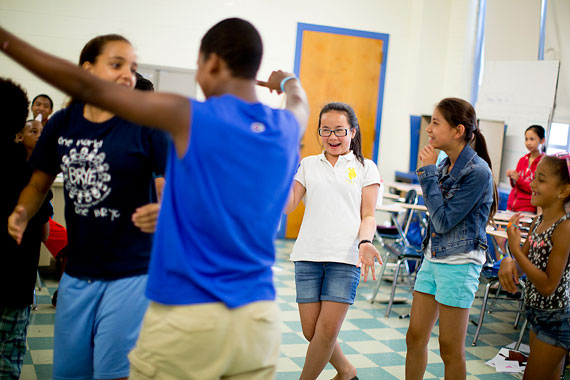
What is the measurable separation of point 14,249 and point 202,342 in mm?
1012

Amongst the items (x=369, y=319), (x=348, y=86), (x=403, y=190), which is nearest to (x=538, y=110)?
(x=403, y=190)

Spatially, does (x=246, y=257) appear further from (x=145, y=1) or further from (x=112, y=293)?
(x=145, y=1)

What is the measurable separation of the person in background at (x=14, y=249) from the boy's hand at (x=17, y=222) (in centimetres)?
19

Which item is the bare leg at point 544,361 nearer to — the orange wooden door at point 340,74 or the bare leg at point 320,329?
the bare leg at point 320,329

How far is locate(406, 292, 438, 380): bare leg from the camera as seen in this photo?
305 centimetres

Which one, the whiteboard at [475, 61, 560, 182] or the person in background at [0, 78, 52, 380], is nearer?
the person in background at [0, 78, 52, 380]

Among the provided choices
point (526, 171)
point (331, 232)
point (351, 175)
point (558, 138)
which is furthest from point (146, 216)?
point (558, 138)

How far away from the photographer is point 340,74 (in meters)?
9.01

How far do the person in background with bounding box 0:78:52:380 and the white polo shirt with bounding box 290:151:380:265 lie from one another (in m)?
1.36

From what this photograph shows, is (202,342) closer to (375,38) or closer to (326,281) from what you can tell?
(326,281)

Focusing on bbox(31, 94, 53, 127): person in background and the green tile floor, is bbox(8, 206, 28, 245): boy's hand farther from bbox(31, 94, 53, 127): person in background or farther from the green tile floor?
bbox(31, 94, 53, 127): person in background

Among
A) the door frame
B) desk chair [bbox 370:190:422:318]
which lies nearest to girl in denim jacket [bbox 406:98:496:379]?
desk chair [bbox 370:190:422:318]

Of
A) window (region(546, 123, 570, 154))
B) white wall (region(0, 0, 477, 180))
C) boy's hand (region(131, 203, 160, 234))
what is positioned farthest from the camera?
window (region(546, 123, 570, 154))

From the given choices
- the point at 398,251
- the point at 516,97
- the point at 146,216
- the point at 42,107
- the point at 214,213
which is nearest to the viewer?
the point at 214,213
